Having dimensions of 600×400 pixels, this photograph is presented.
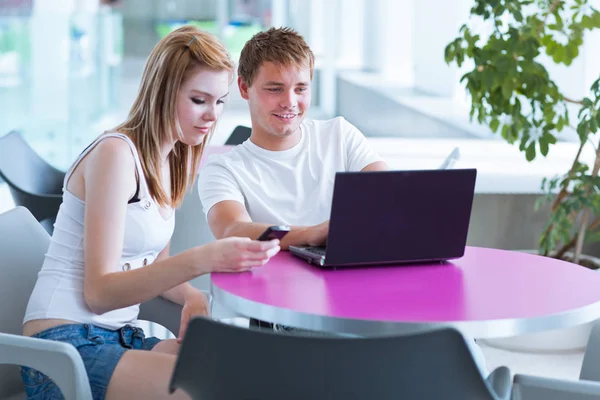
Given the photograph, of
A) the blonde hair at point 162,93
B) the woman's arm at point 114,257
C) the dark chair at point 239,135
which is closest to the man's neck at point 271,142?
the blonde hair at point 162,93

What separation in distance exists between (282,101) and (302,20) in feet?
14.3

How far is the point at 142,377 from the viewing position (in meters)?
1.71

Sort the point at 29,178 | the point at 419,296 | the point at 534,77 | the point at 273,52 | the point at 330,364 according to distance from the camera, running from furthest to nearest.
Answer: the point at 29,178, the point at 534,77, the point at 273,52, the point at 419,296, the point at 330,364

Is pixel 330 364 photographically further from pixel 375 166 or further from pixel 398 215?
pixel 375 166

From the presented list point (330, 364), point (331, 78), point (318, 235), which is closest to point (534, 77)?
point (318, 235)

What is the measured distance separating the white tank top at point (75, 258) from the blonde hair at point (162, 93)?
0.21 feet

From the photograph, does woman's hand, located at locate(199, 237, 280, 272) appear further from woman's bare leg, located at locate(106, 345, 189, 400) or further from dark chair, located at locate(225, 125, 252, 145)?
dark chair, located at locate(225, 125, 252, 145)

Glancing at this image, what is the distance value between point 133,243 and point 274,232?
38 cm

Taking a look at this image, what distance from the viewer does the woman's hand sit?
67.0 inches

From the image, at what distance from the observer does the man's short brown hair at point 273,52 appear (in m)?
2.26

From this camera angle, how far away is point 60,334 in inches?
71.4

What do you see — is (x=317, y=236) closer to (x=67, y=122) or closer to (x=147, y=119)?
(x=147, y=119)

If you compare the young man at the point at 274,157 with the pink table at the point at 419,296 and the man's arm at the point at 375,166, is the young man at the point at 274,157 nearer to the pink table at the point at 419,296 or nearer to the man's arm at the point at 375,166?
the man's arm at the point at 375,166

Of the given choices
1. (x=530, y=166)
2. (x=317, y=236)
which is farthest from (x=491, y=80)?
(x=317, y=236)
